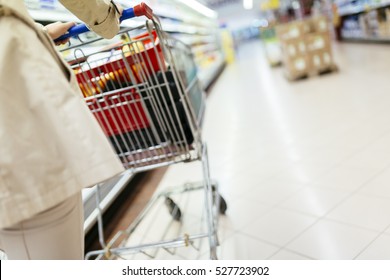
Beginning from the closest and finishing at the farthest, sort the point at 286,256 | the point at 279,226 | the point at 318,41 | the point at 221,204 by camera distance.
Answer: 1. the point at 286,256
2. the point at 279,226
3. the point at 221,204
4. the point at 318,41

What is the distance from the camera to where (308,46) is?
650cm

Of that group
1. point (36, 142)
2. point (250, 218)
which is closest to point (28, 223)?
point (36, 142)

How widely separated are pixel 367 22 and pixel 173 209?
9.48 m

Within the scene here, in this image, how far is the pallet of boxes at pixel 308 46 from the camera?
6422 mm

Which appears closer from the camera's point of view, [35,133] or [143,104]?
[35,133]

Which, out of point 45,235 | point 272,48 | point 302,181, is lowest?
point 302,181

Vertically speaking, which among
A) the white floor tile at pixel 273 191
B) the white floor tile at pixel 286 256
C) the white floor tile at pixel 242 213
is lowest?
the white floor tile at pixel 273 191

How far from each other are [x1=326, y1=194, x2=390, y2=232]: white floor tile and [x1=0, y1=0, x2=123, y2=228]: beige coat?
58.0 inches

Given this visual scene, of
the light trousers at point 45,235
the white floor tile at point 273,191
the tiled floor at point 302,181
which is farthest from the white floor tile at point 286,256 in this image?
the light trousers at point 45,235

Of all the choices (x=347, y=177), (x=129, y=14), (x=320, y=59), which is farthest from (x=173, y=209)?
(x=320, y=59)

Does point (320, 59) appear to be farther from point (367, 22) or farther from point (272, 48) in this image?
point (367, 22)

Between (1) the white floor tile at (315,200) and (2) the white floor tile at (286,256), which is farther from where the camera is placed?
(1) the white floor tile at (315,200)

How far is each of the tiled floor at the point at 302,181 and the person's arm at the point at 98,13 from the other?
1.27 meters

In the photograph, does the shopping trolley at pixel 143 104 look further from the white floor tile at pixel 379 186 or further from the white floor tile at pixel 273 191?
the white floor tile at pixel 379 186
